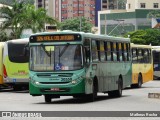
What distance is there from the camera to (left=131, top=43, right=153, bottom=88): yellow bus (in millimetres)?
42875

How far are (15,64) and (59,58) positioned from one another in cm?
1115

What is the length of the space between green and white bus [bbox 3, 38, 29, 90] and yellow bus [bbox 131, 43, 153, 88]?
7.68 metres

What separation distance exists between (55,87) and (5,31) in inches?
2147

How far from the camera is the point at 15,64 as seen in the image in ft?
123

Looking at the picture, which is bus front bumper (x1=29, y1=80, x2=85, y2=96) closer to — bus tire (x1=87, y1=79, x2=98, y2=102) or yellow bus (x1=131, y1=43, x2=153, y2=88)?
bus tire (x1=87, y1=79, x2=98, y2=102)

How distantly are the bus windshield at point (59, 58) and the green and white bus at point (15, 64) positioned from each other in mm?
10363

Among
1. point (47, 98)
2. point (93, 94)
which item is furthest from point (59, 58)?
point (93, 94)

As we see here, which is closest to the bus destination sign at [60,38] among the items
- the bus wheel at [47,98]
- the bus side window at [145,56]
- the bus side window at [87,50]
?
the bus side window at [87,50]

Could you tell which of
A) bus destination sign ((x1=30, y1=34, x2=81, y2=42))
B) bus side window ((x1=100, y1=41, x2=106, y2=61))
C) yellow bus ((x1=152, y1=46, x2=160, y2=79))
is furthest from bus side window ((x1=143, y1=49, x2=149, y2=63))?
bus destination sign ((x1=30, y1=34, x2=81, y2=42))

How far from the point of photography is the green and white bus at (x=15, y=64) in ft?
122

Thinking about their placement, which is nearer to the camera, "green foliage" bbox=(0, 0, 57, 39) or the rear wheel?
the rear wheel

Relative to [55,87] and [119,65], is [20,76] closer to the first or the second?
[119,65]

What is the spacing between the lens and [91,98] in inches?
1094

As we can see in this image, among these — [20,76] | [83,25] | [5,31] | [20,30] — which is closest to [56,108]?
[20,76]
